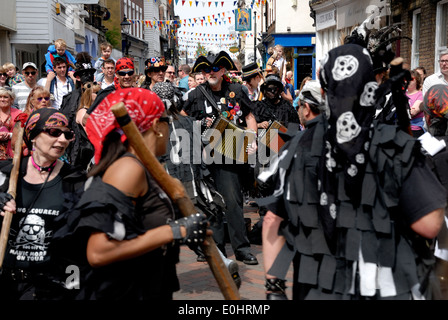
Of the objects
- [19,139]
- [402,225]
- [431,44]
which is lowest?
[402,225]

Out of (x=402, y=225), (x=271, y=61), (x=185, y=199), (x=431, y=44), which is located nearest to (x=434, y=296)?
(x=402, y=225)

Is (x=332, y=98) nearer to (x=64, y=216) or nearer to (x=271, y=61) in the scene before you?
(x=64, y=216)

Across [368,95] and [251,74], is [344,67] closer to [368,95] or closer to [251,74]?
[368,95]

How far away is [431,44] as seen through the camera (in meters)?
14.6

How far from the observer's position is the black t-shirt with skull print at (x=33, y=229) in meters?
3.50

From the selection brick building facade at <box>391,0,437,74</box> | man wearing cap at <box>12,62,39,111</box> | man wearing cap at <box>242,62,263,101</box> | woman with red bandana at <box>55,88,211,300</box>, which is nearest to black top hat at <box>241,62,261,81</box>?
man wearing cap at <box>242,62,263,101</box>

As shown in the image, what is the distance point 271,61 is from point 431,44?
4.56 meters

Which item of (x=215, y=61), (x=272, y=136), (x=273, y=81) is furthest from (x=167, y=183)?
(x=273, y=81)

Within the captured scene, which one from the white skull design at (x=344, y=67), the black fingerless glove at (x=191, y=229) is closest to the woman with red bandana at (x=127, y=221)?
the black fingerless glove at (x=191, y=229)

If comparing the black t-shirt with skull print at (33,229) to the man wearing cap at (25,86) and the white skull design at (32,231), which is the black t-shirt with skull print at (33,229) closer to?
the white skull design at (32,231)

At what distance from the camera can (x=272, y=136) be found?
7.96 metres

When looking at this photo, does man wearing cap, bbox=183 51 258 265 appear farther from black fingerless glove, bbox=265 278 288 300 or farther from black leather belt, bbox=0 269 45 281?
black fingerless glove, bbox=265 278 288 300

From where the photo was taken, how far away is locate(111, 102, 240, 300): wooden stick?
2.52 metres

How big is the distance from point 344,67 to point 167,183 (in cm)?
92
